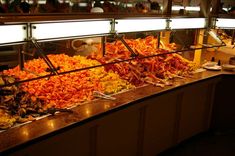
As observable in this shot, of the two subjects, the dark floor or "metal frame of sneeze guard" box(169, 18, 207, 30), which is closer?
"metal frame of sneeze guard" box(169, 18, 207, 30)

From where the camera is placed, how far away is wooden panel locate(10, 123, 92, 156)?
1994 mm

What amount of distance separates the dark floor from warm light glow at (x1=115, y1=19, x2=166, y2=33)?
148 centimetres

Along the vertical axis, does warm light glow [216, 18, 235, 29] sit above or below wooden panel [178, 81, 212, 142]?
above

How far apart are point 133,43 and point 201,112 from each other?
1341mm

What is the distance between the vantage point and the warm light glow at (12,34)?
6.34ft

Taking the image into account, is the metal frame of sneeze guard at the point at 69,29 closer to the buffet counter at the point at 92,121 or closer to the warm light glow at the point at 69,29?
the warm light glow at the point at 69,29

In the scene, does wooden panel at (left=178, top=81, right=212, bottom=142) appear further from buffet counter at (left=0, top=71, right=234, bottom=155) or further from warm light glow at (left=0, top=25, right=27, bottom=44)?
warm light glow at (left=0, top=25, right=27, bottom=44)

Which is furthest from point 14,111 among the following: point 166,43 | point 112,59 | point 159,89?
point 166,43

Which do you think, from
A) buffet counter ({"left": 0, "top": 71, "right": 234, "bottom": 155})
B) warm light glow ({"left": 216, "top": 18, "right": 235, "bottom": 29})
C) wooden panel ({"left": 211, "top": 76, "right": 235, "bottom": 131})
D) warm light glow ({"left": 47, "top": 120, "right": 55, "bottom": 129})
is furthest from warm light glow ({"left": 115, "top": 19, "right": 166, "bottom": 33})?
wooden panel ({"left": 211, "top": 76, "right": 235, "bottom": 131})

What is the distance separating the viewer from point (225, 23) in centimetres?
423

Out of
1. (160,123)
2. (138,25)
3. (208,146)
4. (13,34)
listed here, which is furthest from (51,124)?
(208,146)

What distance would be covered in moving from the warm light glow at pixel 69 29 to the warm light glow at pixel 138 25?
0.49ft

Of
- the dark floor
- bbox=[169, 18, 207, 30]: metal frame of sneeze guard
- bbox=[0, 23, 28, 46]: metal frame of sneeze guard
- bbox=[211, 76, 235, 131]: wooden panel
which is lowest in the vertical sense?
the dark floor

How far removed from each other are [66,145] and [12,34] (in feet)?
3.09
